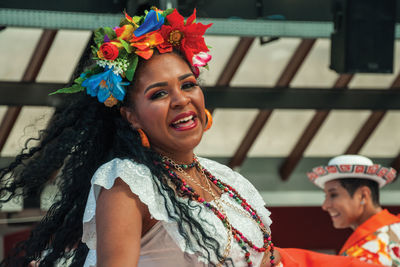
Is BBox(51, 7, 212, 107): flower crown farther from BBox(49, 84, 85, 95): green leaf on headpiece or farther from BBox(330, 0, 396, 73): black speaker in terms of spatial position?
BBox(330, 0, 396, 73): black speaker

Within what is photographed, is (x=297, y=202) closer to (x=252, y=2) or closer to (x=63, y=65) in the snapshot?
(x=63, y=65)

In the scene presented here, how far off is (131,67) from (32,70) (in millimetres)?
6255

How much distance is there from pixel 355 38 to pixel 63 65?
3965mm

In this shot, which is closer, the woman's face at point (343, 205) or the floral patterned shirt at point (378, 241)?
the floral patterned shirt at point (378, 241)

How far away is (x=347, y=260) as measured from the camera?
179 cm

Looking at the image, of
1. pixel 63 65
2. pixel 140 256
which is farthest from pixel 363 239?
pixel 63 65

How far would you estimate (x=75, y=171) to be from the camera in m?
1.67

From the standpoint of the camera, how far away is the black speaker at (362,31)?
4.44m

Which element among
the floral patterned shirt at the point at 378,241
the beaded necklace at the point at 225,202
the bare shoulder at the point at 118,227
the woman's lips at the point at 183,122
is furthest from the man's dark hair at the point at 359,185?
the bare shoulder at the point at 118,227

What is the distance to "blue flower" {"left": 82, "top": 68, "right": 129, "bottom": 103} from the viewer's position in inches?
62.4

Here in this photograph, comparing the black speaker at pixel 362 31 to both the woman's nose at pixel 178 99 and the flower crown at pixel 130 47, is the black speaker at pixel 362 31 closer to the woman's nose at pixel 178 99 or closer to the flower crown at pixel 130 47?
the flower crown at pixel 130 47

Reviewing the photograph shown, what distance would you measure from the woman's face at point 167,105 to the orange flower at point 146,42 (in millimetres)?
24

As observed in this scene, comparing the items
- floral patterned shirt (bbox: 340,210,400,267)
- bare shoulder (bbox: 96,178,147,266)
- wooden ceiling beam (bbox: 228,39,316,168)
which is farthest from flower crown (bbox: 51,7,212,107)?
wooden ceiling beam (bbox: 228,39,316,168)

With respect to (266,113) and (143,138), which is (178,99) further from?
(266,113)
